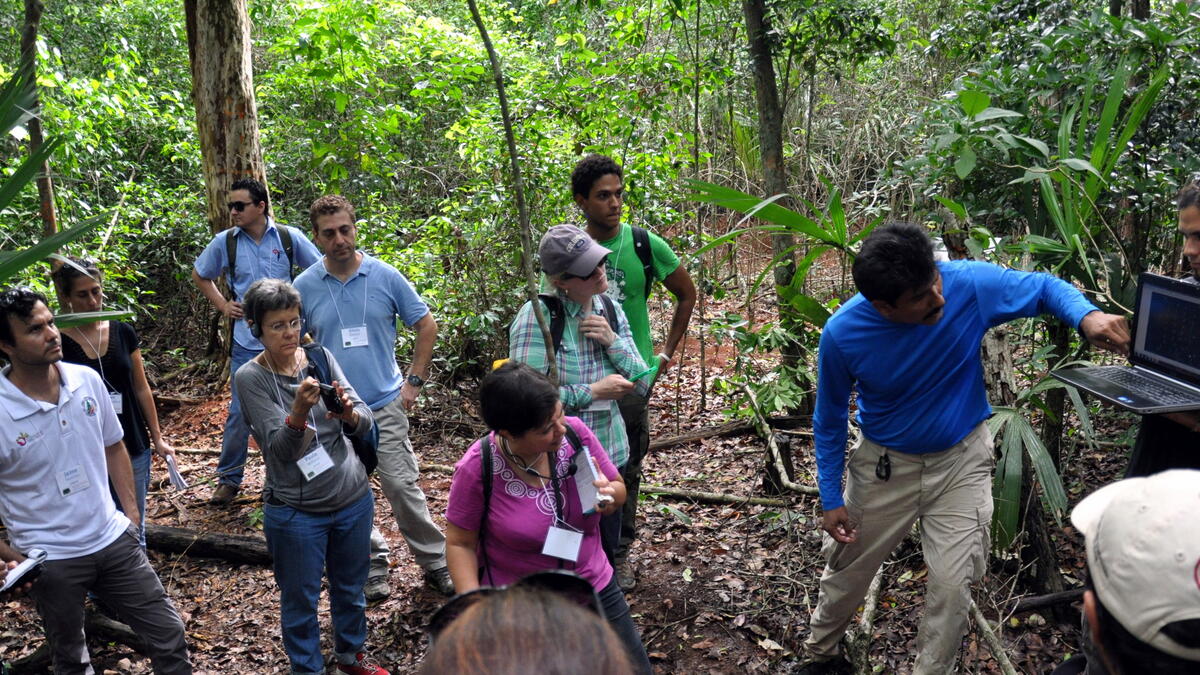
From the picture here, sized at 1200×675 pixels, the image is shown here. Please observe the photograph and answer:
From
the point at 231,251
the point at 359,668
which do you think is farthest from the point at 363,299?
the point at 359,668

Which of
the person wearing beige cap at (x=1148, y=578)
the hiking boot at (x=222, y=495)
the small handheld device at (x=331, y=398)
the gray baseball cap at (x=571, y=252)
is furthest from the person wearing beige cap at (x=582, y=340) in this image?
the hiking boot at (x=222, y=495)

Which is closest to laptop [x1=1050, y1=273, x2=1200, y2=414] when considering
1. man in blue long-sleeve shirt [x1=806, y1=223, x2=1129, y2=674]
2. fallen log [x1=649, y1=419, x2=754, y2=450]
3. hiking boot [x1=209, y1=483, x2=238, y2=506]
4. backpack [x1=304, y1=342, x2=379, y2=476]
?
man in blue long-sleeve shirt [x1=806, y1=223, x2=1129, y2=674]

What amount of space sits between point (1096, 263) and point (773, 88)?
9.71 feet

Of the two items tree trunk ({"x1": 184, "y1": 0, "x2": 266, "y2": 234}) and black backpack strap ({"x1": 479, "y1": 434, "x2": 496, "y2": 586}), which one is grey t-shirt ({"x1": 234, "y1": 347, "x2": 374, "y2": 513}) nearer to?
black backpack strap ({"x1": 479, "y1": 434, "x2": 496, "y2": 586})

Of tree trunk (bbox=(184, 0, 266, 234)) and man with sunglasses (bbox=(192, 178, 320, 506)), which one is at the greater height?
tree trunk (bbox=(184, 0, 266, 234))

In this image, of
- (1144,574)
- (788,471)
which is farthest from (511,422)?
(788,471)

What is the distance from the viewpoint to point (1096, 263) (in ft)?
12.8

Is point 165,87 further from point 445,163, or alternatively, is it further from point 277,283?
point 277,283

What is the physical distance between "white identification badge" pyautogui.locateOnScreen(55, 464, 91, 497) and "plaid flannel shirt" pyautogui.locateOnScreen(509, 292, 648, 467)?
1.75m

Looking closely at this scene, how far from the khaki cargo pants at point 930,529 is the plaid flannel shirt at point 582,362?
1.01 meters

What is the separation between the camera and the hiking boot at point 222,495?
20.4ft

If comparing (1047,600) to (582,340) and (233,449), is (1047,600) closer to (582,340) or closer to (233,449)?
(582,340)

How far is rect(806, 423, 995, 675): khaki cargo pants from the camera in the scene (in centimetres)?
326

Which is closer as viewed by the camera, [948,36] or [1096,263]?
[1096,263]
